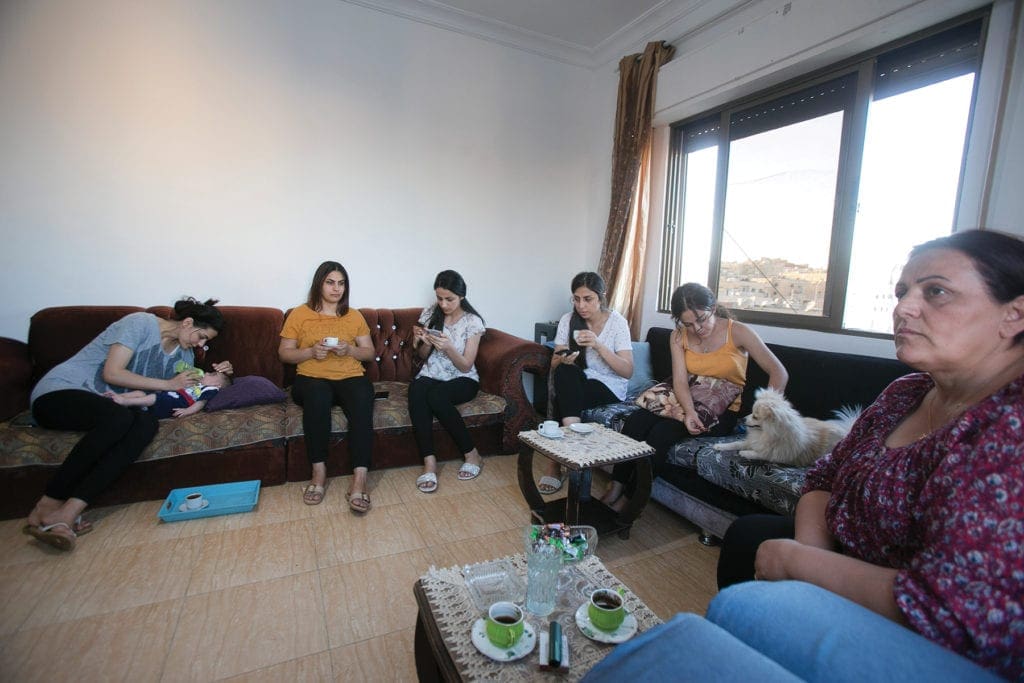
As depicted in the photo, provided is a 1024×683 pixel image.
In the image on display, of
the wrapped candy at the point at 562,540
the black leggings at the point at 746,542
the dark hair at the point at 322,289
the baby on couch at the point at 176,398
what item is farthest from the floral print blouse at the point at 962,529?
the baby on couch at the point at 176,398

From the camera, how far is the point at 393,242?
3.46m

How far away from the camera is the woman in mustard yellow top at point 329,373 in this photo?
2418mm

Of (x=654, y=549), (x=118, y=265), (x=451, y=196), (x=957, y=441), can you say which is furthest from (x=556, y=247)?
A: (x=957, y=441)

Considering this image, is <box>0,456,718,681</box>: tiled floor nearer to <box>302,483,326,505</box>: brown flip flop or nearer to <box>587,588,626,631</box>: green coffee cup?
<box>302,483,326,505</box>: brown flip flop

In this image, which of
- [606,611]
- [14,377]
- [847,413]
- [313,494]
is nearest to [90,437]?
[14,377]

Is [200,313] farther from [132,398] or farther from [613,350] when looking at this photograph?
[613,350]

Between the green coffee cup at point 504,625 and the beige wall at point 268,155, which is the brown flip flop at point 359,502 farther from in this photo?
the beige wall at point 268,155

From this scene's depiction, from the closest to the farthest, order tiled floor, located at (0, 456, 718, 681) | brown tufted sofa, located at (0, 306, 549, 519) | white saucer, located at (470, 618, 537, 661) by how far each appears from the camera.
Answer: white saucer, located at (470, 618, 537, 661), tiled floor, located at (0, 456, 718, 681), brown tufted sofa, located at (0, 306, 549, 519)

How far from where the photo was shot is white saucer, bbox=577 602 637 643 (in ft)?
3.32

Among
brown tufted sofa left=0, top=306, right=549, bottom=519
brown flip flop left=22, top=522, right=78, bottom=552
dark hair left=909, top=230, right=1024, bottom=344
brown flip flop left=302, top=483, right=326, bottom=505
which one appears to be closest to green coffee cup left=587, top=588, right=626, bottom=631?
dark hair left=909, top=230, right=1024, bottom=344

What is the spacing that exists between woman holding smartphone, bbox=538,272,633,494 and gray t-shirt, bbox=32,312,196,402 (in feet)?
6.90

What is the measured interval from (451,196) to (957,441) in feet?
11.0

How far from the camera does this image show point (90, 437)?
6.57ft

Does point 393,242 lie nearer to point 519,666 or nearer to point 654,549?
point 654,549
